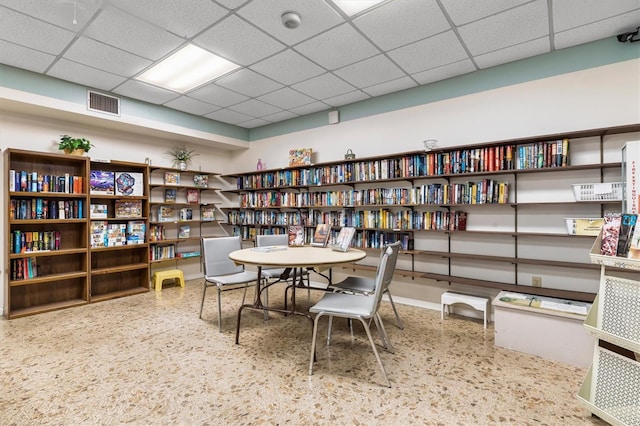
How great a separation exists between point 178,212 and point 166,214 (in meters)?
0.26

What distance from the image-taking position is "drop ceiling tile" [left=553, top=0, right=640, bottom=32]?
89.0 inches

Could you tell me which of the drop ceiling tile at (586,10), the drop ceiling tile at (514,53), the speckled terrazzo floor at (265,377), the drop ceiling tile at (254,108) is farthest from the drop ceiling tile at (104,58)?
the drop ceiling tile at (586,10)

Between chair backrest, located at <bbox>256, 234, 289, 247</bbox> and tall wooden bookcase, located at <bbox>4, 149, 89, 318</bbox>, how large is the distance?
2296 millimetres

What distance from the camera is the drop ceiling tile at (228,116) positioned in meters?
4.76

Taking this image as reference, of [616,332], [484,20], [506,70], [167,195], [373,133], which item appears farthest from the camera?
[167,195]

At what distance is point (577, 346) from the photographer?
7.54 ft

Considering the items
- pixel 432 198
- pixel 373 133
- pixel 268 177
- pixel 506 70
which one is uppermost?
pixel 506 70

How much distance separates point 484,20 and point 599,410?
2.82m

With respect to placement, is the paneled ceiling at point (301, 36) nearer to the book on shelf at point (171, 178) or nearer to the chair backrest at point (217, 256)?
the book on shelf at point (171, 178)

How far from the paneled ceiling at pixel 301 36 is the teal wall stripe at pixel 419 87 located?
103 millimetres

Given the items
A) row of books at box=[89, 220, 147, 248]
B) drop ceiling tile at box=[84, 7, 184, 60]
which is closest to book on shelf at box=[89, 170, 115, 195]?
row of books at box=[89, 220, 147, 248]

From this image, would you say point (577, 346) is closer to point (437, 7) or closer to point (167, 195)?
point (437, 7)

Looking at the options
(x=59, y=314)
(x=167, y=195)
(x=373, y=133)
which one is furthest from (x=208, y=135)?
(x=59, y=314)

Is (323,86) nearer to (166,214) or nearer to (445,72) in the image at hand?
(445,72)
